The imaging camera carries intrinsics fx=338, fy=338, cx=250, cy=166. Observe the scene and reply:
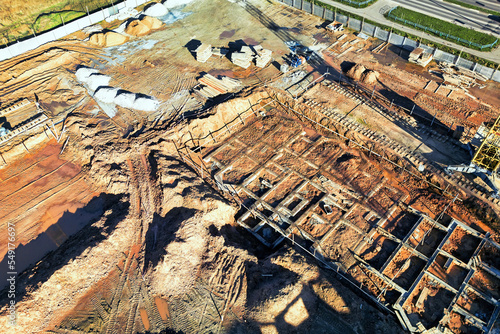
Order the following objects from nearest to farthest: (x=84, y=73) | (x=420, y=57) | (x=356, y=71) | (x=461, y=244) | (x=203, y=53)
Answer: (x=461, y=244) < (x=356, y=71) < (x=420, y=57) < (x=84, y=73) < (x=203, y=53)

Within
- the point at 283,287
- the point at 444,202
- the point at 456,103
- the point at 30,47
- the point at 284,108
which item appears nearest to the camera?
the point at 283,287

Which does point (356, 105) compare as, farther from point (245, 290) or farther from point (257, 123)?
point (245, 290)

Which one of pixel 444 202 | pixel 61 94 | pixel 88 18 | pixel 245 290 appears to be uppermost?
pixel 88 18

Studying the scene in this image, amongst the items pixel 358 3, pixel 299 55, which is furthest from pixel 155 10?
pixel 358 3

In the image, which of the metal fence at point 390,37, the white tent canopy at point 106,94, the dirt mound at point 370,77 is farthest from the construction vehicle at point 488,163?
the white tent canopy at point 106,94

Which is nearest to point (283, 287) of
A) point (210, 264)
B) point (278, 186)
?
point (210, 264)

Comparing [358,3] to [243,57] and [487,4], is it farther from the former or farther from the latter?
[243,57]
